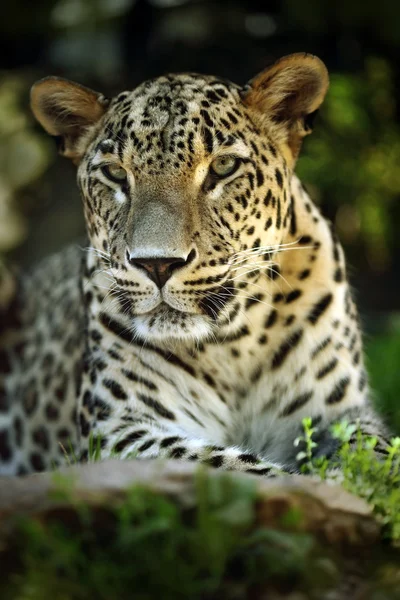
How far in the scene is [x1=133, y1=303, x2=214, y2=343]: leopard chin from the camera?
4898 millimetres

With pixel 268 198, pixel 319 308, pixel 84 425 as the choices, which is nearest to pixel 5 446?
pixel 84 425

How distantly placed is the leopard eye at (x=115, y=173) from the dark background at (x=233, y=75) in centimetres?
711

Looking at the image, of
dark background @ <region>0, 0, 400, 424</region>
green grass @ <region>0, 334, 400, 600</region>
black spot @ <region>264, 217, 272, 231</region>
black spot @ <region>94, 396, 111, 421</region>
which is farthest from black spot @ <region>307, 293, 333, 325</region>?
dark background @ <region>0, 0, 400, 424</region>

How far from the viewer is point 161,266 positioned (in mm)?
4703

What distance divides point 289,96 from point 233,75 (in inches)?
287

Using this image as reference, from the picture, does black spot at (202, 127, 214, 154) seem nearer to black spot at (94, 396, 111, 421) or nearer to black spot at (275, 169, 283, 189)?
black spot at (275, 169, 283, 189)

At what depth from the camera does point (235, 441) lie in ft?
18.8

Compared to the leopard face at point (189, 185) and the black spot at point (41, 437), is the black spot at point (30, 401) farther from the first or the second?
the leopard face at point (189, 185)

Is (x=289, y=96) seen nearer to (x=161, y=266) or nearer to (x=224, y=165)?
(x=224, y=165)

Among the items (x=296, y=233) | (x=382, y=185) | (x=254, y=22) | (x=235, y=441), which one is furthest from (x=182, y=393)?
(x=254, y=22)

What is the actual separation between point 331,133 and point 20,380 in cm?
664

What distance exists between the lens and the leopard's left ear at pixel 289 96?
5.33 metres

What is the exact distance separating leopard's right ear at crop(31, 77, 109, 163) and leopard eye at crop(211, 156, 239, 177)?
895 millimetres

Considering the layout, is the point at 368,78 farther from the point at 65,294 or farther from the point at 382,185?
the point at 65,294
